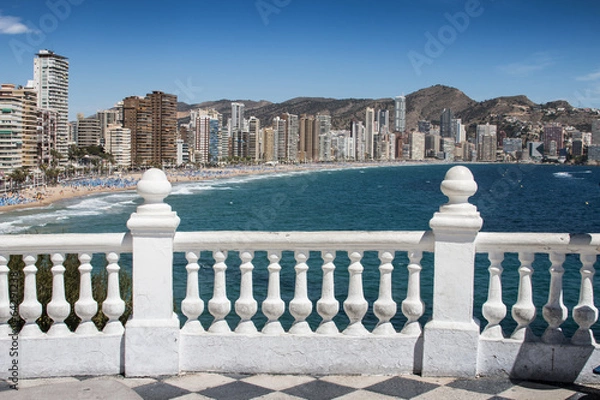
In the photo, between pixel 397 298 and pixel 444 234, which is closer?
pixel 444 234

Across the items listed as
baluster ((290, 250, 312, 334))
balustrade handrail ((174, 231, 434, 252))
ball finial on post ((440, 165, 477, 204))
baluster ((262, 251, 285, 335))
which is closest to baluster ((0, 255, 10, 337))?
balustrade handrail ((174, 231, 434, 252))

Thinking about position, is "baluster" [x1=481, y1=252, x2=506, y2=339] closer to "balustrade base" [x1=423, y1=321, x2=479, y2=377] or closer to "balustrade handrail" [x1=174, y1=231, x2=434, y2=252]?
"balustrade base" [x1=423, y1=321, x2=479, y2=377]

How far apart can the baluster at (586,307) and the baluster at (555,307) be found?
0.36 feet

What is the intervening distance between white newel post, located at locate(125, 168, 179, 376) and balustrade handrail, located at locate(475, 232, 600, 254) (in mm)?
2369

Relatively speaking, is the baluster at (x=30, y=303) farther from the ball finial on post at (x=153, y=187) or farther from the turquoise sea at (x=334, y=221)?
the turquoise sea at (x=334, y=221)

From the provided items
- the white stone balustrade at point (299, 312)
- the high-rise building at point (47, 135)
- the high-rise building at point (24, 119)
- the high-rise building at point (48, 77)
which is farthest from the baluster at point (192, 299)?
the high-rise building at point (48, 77)

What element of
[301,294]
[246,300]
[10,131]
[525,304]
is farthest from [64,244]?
[10,131]

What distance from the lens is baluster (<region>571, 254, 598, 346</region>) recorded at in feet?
15.0

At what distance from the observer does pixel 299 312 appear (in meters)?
4.76

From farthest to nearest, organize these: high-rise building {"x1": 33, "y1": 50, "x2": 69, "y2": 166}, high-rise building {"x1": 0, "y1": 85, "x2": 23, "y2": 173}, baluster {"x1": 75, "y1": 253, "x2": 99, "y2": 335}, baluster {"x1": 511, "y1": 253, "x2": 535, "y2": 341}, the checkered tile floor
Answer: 1. high-rise building {"x1": 33, "y1": 50, "x2": 69, "y2": 166}
2. high-rise building {"x1": 0, "y1": 85, "x2": 23, "y2": 173}
3. baluster {"x1": 75, "y1": 253, "x2": 99, "y2": 335}
4. baluster {"x1": 511, "y1": 253, "x2": 535, "y2": 341}
5. the checkered tile floor

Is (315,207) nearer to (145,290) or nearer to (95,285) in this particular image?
(95,285)

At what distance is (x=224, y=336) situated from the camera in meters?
4.83

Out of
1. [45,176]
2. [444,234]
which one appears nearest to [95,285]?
[444,234]

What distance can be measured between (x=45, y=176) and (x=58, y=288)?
128m
